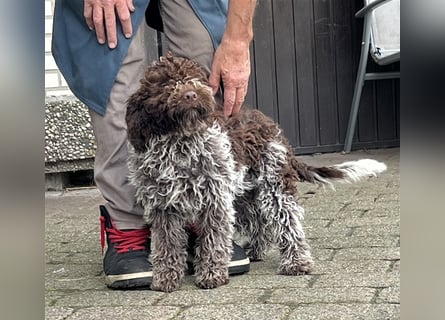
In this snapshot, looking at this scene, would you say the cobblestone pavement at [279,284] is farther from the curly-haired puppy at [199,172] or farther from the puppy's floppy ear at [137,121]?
the puppy's floppy ear at [137,121]

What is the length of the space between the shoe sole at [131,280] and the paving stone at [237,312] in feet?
1.32

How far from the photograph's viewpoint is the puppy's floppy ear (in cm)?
328

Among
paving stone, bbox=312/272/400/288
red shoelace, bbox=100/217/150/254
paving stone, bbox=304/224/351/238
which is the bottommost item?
paving stone, bbox=312/272/400/288

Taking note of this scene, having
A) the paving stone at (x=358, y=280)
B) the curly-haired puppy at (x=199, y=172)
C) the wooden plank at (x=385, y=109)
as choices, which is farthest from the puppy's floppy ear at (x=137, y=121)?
the wooden plank at (x=385, y=109)

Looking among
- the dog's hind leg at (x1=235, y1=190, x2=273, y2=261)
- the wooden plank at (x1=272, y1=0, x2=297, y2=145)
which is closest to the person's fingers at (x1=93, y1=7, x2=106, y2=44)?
the dog's hind leg at (x1=235, y1=190, x2=273, y2=261)

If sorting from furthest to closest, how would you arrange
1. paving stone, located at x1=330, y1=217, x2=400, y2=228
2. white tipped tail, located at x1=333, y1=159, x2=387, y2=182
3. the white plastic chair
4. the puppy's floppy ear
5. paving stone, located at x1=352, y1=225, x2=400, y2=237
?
the white plastic chair, paving stone, located at x1=330, y1=217, x2=400, y2=228, paving stone, located at x1=352, y1=225, x2=400, y2=237, white tipped tail, located at x1=333, y1=159, x2=387, y2=182, the puppy's floppy ear

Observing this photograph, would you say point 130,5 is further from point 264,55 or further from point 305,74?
point 305,74

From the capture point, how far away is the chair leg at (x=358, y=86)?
21.9ft

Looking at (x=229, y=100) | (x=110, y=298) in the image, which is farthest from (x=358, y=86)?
(x=110, y=298)

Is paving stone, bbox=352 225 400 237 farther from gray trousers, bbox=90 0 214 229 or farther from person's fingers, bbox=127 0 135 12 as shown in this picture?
person's fingers, bbox=127 0 135 12

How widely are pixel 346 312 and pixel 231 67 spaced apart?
1146 millimetres

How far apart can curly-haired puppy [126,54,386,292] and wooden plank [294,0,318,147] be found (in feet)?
11.5
